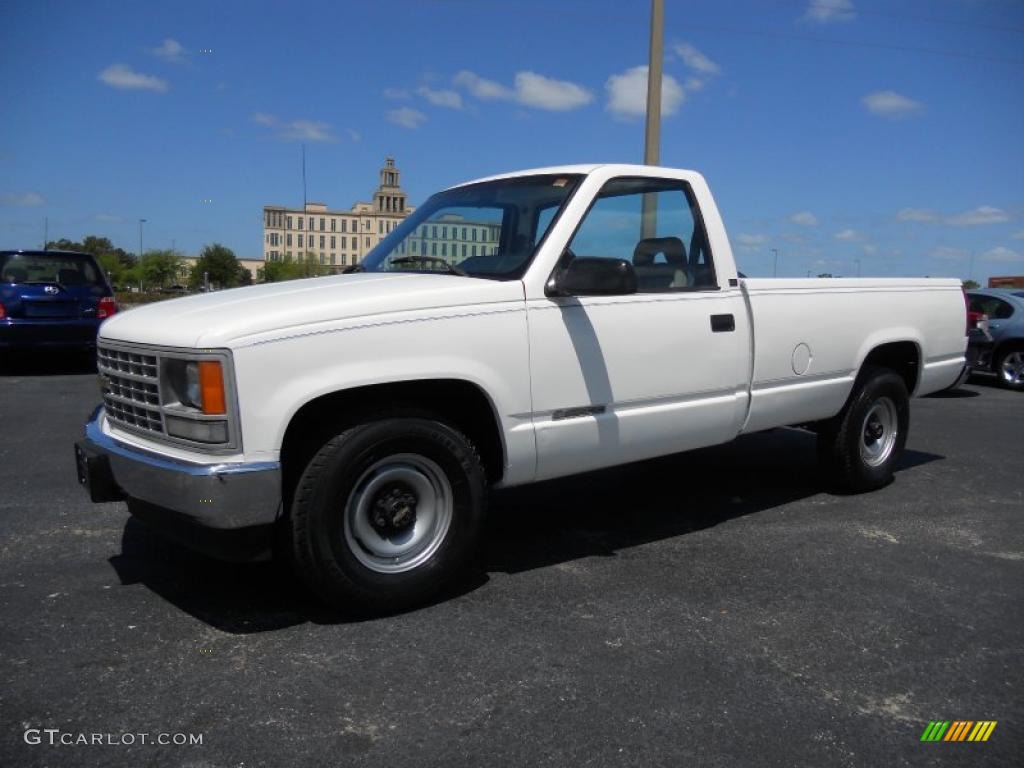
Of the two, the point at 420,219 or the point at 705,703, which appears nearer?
the point at 705,703

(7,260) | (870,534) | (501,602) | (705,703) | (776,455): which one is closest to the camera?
(705,703)

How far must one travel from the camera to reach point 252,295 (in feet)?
12.0

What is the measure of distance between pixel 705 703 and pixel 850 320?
3.26m

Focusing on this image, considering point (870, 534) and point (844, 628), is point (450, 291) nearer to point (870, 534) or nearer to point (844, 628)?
point (844, 628)

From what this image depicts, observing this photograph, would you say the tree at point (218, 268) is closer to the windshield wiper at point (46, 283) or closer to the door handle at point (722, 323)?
the windshield wiper at point (46, 283)

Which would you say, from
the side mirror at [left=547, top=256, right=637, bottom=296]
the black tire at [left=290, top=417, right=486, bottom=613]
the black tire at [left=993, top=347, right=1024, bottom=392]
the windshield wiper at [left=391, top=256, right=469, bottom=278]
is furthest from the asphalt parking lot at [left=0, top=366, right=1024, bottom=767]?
the black tire at [left=993, top=347, right=1024, bottom=392]

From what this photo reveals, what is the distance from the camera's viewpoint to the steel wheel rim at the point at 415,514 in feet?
11.1

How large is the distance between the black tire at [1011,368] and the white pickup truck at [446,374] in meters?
9.05

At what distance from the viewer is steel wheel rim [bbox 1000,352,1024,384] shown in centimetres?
1236

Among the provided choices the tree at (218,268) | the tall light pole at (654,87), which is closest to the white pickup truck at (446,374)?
the tall light pole at (654,87)

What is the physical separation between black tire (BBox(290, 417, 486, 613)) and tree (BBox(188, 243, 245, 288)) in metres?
105

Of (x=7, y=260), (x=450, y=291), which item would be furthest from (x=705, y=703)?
(x=7, y=260)

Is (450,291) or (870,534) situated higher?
(450,291)

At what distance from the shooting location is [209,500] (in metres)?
2.98
